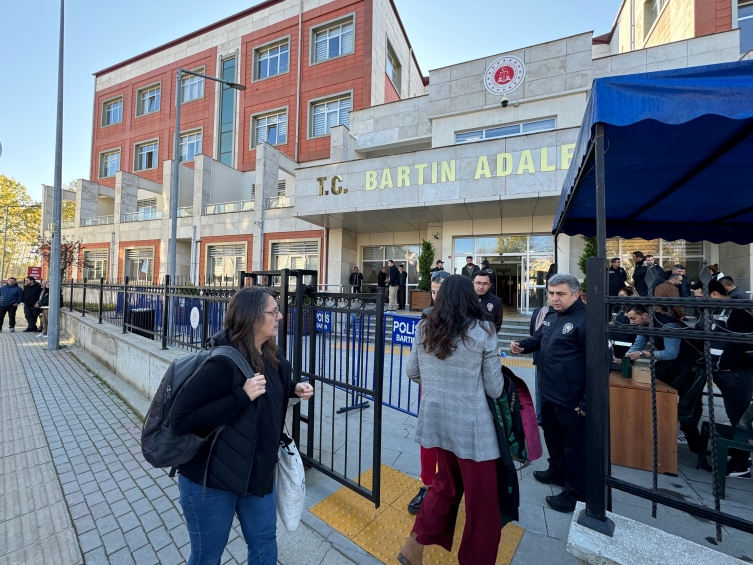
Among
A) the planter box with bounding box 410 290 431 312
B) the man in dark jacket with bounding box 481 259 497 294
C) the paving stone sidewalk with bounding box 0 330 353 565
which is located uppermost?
the man in dark jacket with bounding box 481 259 497 294

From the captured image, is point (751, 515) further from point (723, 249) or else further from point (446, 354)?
point (723, 249)

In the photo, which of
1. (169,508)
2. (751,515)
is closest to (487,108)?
(751,515)

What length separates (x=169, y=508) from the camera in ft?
9.20

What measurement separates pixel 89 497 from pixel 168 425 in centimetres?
232

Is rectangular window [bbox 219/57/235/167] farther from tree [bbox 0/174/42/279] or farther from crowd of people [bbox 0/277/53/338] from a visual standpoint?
tree [bbox 0/174/42/279]

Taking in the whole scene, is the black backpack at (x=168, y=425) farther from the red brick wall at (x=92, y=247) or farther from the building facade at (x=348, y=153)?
the red brick wall at (x=92, y=247)

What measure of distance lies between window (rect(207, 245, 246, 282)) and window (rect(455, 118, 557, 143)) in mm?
13098

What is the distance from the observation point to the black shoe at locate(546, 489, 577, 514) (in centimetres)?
268

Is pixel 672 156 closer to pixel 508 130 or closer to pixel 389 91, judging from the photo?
pixel 508 130

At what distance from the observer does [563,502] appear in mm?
2709

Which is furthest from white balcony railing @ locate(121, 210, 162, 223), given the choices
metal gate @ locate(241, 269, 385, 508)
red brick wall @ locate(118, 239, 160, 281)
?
metal gate @ locate(241, 269, 385, 508)

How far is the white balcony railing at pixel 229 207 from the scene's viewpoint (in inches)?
752

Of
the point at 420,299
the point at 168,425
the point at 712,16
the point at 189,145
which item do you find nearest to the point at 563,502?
the point at 168,425

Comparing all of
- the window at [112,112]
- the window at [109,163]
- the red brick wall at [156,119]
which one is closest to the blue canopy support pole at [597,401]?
the red brick wall at [156,119]
